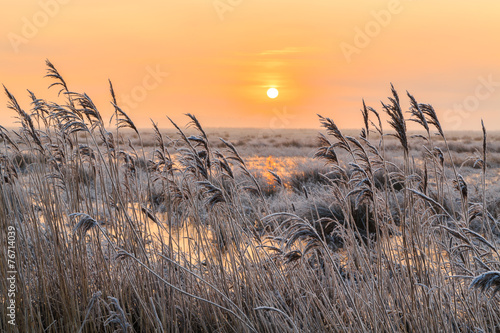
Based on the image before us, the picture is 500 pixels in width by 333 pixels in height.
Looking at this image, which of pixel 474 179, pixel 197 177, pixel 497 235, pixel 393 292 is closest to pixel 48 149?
pixel 197 177

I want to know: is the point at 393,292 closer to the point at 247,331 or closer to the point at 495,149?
the point at 247,331

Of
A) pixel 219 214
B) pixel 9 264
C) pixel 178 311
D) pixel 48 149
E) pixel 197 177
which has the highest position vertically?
pixel 48 149

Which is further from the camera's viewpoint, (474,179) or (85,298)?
(474,179)

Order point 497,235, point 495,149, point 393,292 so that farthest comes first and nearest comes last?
point 495,149 → point 497,235 → point 393,292

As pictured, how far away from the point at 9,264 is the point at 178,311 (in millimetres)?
1367

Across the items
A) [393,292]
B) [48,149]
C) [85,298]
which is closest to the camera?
[393,292]

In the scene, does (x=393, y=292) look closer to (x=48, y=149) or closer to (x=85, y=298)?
(x=85, y=298)

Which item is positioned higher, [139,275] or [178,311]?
[139,275]

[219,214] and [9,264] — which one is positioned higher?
[219,214]

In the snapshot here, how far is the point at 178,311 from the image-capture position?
3518mm

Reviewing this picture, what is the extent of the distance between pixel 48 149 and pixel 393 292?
3024 millimetres

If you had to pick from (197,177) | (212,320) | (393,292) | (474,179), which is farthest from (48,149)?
(474,179)

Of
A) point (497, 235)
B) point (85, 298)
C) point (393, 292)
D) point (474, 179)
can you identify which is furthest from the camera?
point (474, 179)

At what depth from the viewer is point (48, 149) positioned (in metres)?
3.88
